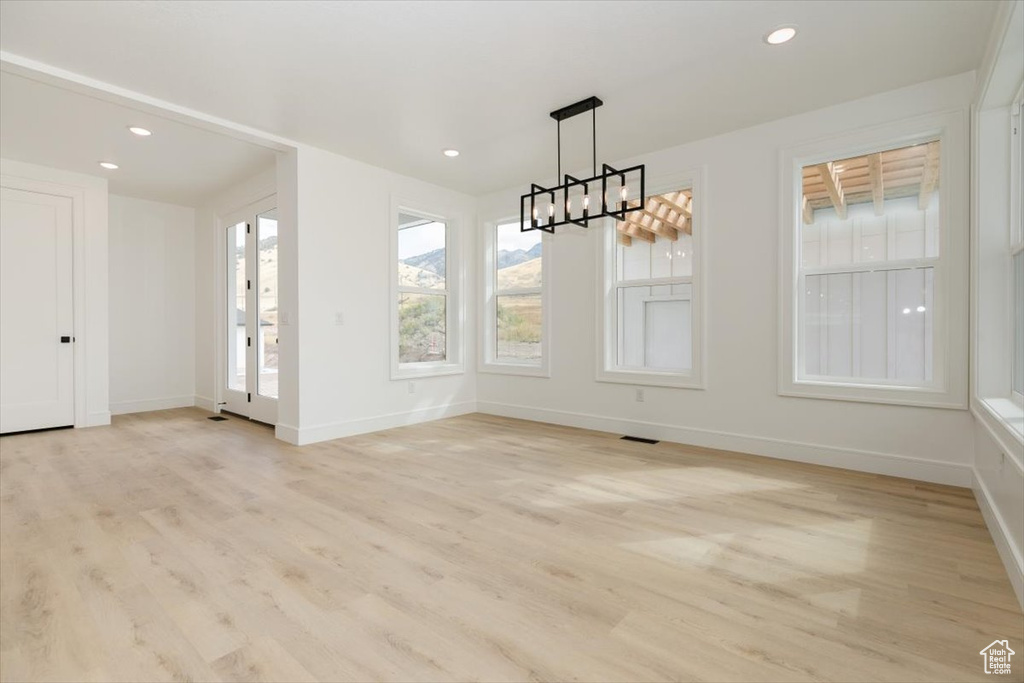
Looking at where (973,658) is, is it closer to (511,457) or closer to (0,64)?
(511,457)

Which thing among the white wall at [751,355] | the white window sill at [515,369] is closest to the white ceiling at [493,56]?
the white wall at [751,355]

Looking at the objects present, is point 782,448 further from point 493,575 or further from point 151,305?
point 151,305

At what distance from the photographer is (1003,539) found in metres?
2.18

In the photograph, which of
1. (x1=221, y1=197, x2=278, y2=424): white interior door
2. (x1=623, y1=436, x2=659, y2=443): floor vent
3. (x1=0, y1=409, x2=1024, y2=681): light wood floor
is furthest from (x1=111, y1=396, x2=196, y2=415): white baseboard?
(x1=623, y1=436, x2=659, y2=443): floor vent

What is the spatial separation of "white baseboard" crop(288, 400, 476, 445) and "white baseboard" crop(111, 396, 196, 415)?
2958mm

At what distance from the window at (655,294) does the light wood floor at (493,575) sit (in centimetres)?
121

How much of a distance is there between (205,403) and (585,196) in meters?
5.71

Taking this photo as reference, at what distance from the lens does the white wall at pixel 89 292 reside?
5117mm

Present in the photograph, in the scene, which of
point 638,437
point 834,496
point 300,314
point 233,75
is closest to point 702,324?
point 638,437

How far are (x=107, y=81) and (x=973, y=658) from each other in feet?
17.1

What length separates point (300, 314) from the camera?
4.29 m

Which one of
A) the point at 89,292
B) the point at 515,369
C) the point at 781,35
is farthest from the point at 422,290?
the point at 781,35

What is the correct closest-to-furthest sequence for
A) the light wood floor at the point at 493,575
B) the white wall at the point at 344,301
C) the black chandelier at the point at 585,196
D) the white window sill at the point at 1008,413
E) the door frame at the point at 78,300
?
1. the light wood floor at the point at 493,575
2. the white window sill at the point at 1008,413
3. the black chandelier at the point at 585,196
4. the white wall at the point at 344,301
5. the door frame at the point at 78,300

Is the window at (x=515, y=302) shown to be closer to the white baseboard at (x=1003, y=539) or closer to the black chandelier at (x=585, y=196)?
the black chandelier at (x=585, y=196)
